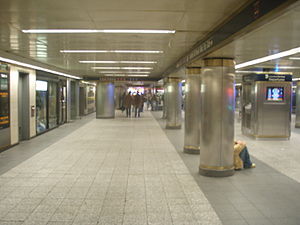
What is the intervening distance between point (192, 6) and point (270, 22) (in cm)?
111

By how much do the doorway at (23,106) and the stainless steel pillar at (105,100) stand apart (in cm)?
1017

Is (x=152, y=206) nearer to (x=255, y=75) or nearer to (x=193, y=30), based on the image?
(x=193, y=30)

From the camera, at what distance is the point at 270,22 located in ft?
11.0

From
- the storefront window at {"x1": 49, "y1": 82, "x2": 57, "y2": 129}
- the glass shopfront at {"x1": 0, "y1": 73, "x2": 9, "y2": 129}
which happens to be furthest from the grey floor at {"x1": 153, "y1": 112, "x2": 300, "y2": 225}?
the storefront window at {"x1": 49, "y1": 82, "x2": 57, "y2": 129}

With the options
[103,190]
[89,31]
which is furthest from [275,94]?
[103,190]

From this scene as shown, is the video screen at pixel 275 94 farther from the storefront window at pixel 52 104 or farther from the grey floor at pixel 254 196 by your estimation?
the storefront window at pixel 52 104

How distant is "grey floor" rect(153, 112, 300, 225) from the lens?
4352 mm

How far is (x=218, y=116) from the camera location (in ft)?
21.4

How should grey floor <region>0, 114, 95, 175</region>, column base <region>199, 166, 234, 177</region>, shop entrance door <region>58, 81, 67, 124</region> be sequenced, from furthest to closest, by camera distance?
shop entrance door <region>58, 81, 67, 124</region>
grey floor <region>0, 114, 95, 175</region>
column base <region>199, 166, 234, 177</region>

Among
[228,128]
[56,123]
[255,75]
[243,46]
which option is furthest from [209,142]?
[56,123]

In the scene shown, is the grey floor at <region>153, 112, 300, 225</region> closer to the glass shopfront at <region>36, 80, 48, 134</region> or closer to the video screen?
the video screen

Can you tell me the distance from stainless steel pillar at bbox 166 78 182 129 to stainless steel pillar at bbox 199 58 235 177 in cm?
876

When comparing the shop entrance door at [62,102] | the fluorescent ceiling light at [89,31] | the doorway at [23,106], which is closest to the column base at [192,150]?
the fluorescent ceiling light at [89,31]

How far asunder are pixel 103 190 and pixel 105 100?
16.4m
